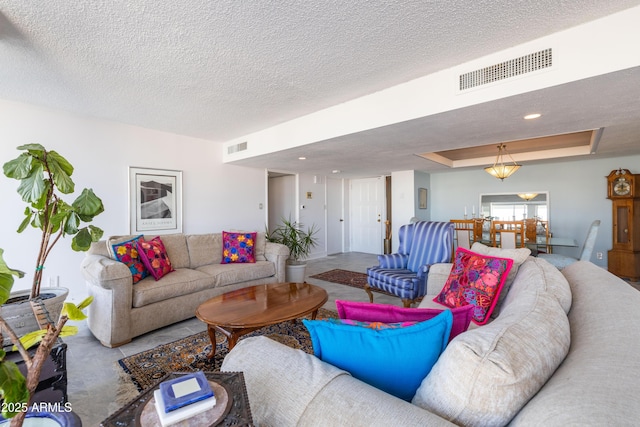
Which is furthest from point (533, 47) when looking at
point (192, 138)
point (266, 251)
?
point (192, 138)

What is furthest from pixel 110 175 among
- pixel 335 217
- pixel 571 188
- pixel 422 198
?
pixel 571 188

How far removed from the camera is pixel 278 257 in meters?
3.74

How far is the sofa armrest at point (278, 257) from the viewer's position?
374 cm

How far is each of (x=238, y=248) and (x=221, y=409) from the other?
10.4ft

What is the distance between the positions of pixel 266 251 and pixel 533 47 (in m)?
3.38

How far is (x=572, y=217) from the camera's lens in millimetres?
5051

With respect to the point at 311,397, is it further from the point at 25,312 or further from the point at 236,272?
the point at 236,272

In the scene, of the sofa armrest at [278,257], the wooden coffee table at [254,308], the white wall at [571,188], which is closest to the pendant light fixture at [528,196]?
the white wall at [571,188]

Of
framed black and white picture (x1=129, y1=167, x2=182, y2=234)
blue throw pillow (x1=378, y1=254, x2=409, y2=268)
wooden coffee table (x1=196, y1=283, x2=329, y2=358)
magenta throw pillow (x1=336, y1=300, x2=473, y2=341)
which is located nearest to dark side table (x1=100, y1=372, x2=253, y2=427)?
magenta throw pillow (x1=336, y1=300, x2=473, y2=341)

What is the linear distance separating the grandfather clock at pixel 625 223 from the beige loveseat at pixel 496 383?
4972mm

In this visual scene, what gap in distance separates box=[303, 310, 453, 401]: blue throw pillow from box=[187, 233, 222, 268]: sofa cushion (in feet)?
9.99

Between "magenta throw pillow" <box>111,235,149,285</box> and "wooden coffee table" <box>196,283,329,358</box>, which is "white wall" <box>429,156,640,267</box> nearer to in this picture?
"wooden coffee table" <box>196,283,329,358</box>

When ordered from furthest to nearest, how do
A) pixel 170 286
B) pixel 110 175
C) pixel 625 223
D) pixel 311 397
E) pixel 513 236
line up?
1. pixel 625 223
2. pixel 513 236
3. pixel 110 175
4. pixel 170 286
5. pixel 311 397

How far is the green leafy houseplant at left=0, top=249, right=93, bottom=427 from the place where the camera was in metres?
0.52
